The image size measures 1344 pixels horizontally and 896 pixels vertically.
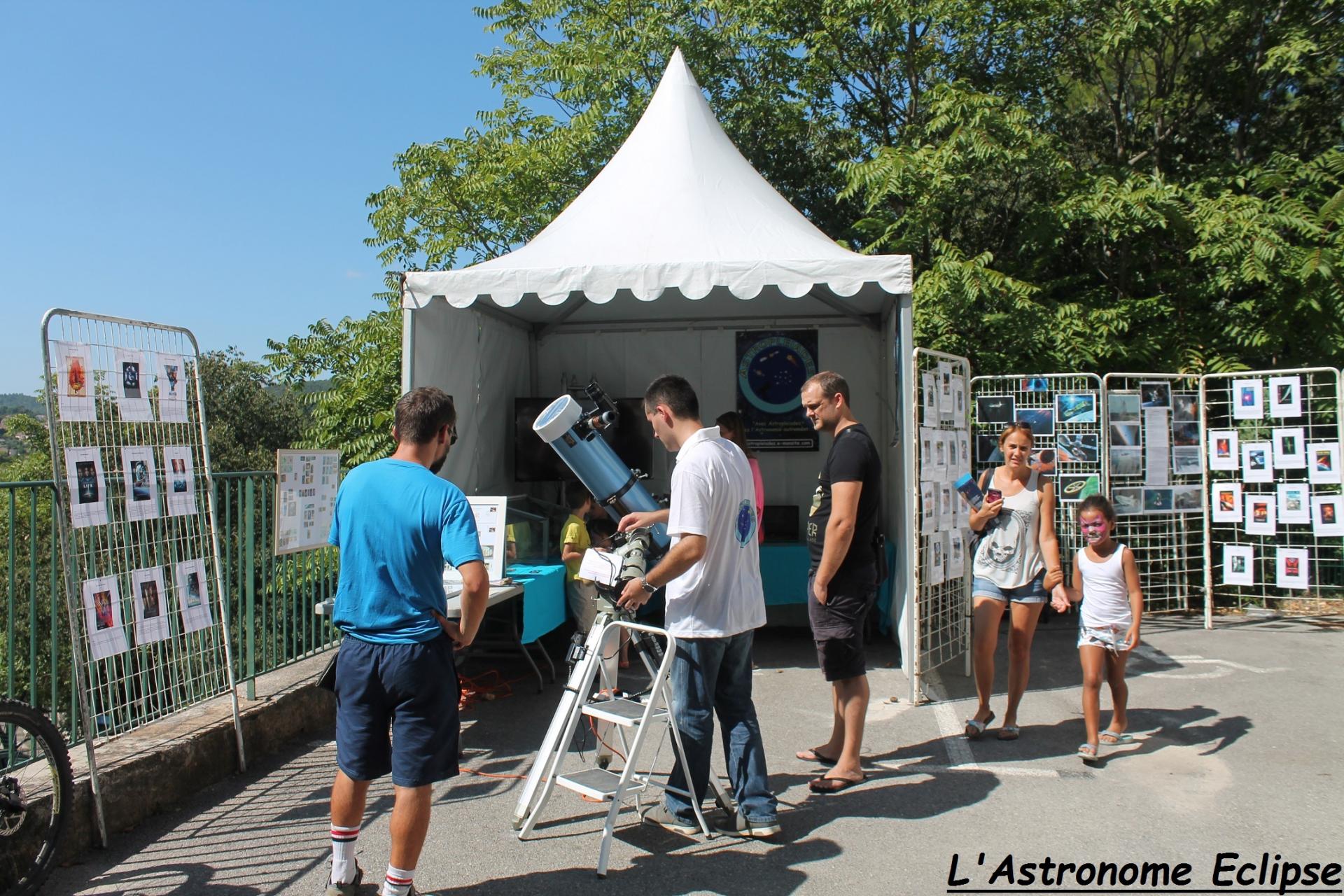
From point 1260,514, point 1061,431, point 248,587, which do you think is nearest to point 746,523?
point 248,587

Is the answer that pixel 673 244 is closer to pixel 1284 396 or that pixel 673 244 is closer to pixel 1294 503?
pixel 1284 396

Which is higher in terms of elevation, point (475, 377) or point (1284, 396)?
point (475, 377)

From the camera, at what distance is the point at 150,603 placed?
3.77 m

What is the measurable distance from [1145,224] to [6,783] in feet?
30.7

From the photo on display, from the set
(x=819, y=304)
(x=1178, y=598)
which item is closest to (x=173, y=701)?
(x=819, y=304)

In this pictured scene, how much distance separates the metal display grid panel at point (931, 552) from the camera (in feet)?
17.7

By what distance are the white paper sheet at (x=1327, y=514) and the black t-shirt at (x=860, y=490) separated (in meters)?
5.19

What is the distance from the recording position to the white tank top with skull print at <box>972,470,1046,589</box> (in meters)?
4.53

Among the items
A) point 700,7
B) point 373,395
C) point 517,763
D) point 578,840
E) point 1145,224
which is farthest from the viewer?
point 700,7

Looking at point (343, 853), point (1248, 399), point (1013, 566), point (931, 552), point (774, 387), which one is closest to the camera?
point (343, 853)

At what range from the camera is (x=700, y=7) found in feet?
39.0

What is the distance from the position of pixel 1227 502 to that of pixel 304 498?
279 inches

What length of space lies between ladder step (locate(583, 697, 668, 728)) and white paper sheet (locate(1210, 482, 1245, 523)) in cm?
610

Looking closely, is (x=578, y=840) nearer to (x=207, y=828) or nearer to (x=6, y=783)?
(x=207, y=828)
